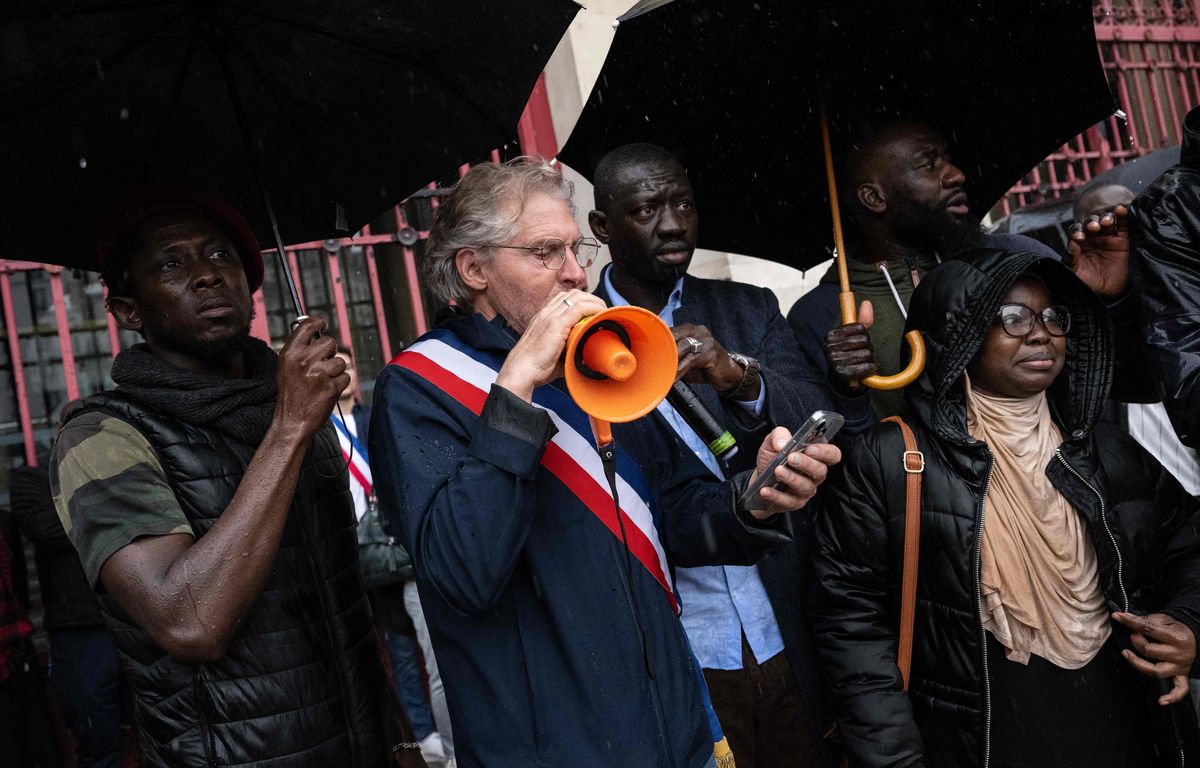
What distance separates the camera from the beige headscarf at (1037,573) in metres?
2.95

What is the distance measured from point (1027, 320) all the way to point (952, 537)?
0.68 metres

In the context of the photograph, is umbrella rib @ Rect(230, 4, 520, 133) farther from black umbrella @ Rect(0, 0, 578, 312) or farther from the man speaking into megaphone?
the man speaking into megaphone

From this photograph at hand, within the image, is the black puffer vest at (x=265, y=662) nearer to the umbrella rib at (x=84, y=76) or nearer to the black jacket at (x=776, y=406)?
the umbrella rib at (x=84, y=76)

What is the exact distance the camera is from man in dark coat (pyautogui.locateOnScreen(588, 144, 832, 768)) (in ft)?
9.71

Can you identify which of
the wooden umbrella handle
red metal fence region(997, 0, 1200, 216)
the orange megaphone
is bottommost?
the wooden umbrella handle

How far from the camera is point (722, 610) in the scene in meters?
3.24

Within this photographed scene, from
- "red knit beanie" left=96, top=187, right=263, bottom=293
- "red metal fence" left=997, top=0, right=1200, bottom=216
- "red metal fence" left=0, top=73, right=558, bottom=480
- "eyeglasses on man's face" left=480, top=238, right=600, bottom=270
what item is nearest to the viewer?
"eyeglasses on man's face" left=480, top=238, right=600, bottom=270

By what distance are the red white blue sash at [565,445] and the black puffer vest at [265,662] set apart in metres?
0.61

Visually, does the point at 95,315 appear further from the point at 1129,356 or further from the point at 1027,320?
the point at 1129,356

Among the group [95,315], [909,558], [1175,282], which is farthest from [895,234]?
[95,315]

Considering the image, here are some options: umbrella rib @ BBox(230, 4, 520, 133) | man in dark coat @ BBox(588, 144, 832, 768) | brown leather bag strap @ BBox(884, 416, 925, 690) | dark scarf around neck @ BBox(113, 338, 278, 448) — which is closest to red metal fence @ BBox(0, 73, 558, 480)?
man in dark coat @ BBox(588, 144, 832, 768)

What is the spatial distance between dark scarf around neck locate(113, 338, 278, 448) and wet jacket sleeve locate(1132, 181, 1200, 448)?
2.49m

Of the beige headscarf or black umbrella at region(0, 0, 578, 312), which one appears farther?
the beige headscarf

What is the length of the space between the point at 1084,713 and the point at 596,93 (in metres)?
2.45
